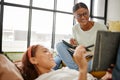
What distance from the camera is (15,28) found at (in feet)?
9.58

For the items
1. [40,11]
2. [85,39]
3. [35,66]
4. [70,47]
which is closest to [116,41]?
[35,66]

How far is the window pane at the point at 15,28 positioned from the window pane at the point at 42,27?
0.48 feet

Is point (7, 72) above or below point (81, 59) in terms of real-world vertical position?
below

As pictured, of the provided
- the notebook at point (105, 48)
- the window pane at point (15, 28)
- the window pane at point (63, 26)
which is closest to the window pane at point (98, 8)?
the window pane at point (63, 26)

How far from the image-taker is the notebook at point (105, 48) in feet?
4.08

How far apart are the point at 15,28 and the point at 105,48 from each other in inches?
75.5

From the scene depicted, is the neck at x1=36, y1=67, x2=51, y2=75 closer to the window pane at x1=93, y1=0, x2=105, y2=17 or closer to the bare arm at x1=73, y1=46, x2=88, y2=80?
the bare arm at x1=73, y1=46, x2=88, y2=80

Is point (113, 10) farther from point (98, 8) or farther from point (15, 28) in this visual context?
point (15, 28)

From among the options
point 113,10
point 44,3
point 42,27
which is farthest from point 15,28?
point 113,10

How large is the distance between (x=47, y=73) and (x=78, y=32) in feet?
3.10

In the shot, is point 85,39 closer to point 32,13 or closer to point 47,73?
point 47,73

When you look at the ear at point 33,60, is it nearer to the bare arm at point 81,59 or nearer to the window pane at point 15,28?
the bare arm at point 81,59

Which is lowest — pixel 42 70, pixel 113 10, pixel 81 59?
pixel 42 70

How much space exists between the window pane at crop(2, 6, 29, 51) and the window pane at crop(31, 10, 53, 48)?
0.15m
